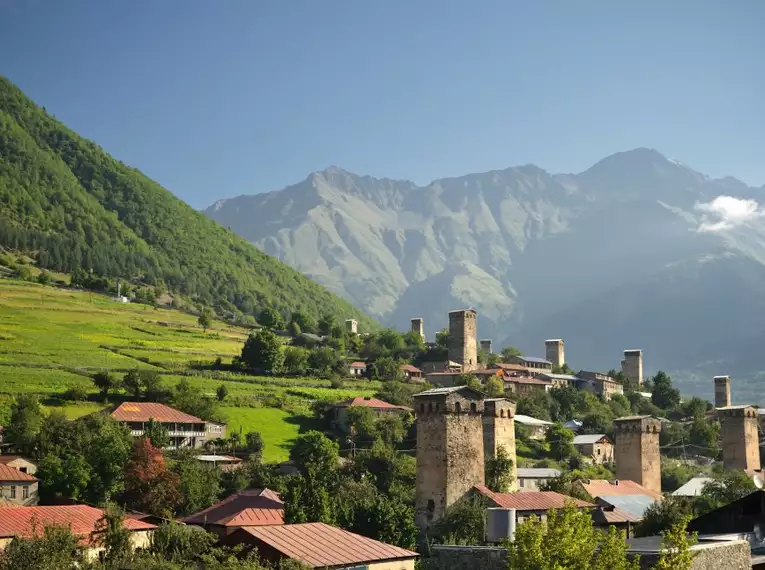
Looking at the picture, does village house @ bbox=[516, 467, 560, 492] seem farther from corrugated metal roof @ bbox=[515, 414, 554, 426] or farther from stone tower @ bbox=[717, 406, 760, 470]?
stone tower @ bbox=[717, 406, 760, 470]

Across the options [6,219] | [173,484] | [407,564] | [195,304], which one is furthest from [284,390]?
[6,219]

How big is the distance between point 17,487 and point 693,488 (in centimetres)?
4626

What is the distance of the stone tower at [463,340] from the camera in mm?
123812

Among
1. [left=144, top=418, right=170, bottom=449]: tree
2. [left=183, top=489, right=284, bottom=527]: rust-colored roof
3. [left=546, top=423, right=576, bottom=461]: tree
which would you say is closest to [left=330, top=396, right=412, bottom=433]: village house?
[left=546, top=423, right=576, bottom=461]: tree

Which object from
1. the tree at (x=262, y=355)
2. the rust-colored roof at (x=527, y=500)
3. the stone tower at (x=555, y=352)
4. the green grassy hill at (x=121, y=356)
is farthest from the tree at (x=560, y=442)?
the stone tower at (x=555, y=352)

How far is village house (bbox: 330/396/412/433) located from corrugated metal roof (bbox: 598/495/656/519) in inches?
977

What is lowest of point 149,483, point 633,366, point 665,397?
point 149,483

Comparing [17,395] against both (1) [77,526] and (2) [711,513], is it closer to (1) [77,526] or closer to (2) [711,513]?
(1) [77,526]

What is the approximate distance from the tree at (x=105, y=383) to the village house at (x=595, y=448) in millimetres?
39562

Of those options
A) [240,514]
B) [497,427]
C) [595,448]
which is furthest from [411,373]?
[240,514]

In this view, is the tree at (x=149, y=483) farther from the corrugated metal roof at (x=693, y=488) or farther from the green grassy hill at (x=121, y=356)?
the corrugated metal roof at (x=693, y=488)

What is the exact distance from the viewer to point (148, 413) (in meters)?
78.7

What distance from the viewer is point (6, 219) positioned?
194 meters

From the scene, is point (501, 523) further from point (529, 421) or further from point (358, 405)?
point (529, 421)
